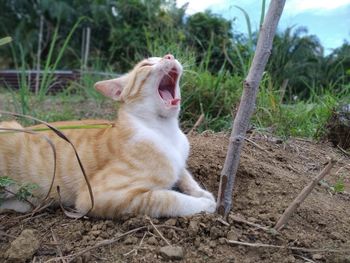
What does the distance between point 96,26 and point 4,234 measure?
468 inches

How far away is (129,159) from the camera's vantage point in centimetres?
183

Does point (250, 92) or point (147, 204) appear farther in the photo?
point (147, 204)

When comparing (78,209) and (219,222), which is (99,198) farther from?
(219,222)

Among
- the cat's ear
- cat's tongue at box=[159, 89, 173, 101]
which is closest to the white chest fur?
cat's tongue at box=[159, 89, 173, 101]

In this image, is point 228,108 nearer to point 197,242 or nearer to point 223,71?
point 223,71

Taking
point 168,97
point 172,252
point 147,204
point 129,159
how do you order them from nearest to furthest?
point 172,252 < point 147,204 < point 129,159 < point 168,97

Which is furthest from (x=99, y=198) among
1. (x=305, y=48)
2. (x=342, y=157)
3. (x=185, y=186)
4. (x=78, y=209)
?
(x=305, y=48)

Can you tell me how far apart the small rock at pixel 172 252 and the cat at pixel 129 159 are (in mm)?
245

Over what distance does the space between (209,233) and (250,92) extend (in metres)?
0.51

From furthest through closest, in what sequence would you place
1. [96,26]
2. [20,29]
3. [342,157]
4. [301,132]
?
1. [20,29]
2. [96,26]
3. [301,132]
4. [342,157]

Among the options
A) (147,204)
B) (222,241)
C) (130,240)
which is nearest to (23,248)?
(130,240)

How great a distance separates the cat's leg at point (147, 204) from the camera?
5.40 ft

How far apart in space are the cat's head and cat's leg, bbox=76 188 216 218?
43 cm

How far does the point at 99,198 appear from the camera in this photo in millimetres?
1726
